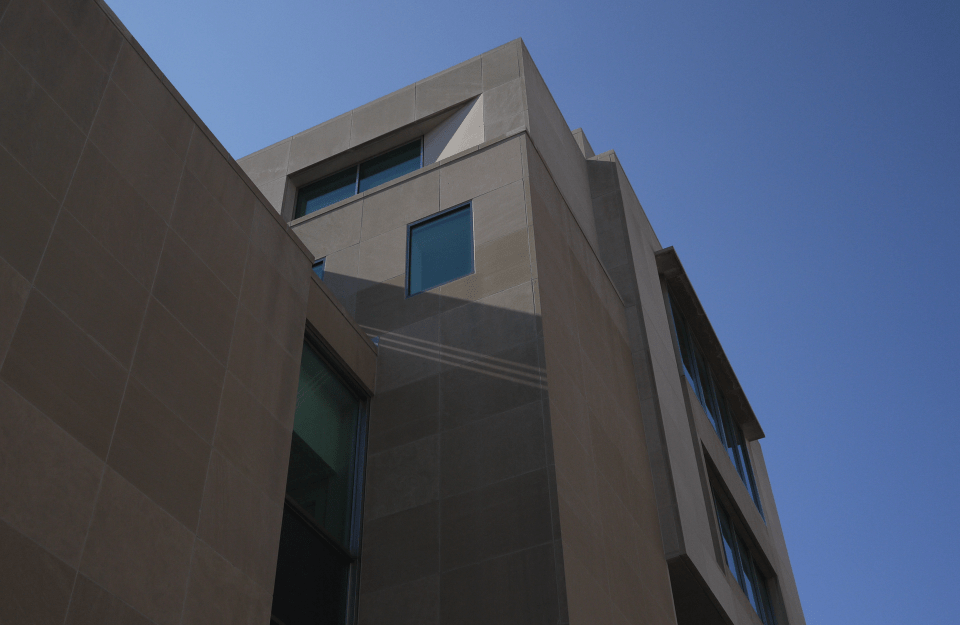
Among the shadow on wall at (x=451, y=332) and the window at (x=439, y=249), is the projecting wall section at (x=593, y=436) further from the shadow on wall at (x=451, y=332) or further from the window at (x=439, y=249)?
the window at (x=439, y=249)

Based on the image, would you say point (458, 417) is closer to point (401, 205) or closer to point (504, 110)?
point (401, 205)

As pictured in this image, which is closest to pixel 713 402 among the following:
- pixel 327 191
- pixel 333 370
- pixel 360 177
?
pixel 360 177

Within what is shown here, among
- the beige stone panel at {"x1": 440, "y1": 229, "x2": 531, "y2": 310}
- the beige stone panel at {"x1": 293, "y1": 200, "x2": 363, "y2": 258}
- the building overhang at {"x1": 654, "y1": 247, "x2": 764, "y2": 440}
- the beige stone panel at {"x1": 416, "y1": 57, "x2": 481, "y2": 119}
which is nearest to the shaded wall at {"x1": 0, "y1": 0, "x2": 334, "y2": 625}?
the beige stone panel at {"x1": 440, "y1": 229, "x2": 531, "y2": 310}

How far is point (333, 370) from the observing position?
616 inches

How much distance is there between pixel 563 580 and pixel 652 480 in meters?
6.80

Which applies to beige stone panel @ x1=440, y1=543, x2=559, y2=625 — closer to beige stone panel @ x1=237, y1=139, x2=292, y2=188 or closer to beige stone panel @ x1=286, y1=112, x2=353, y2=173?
beige stone panel @ x1=286, y1=112, x2=353, y2=173

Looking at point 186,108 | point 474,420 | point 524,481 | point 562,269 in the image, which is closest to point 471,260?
point 562,269

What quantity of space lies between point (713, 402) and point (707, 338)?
6.35 ft

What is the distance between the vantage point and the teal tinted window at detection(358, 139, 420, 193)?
2272cm

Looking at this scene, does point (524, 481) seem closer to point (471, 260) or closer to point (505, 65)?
point (471, 260)

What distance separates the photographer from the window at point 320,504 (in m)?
12.8

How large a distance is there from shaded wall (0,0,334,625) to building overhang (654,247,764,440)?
15911 millimetres

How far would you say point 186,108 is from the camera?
12594 mm

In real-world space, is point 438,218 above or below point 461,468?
above
